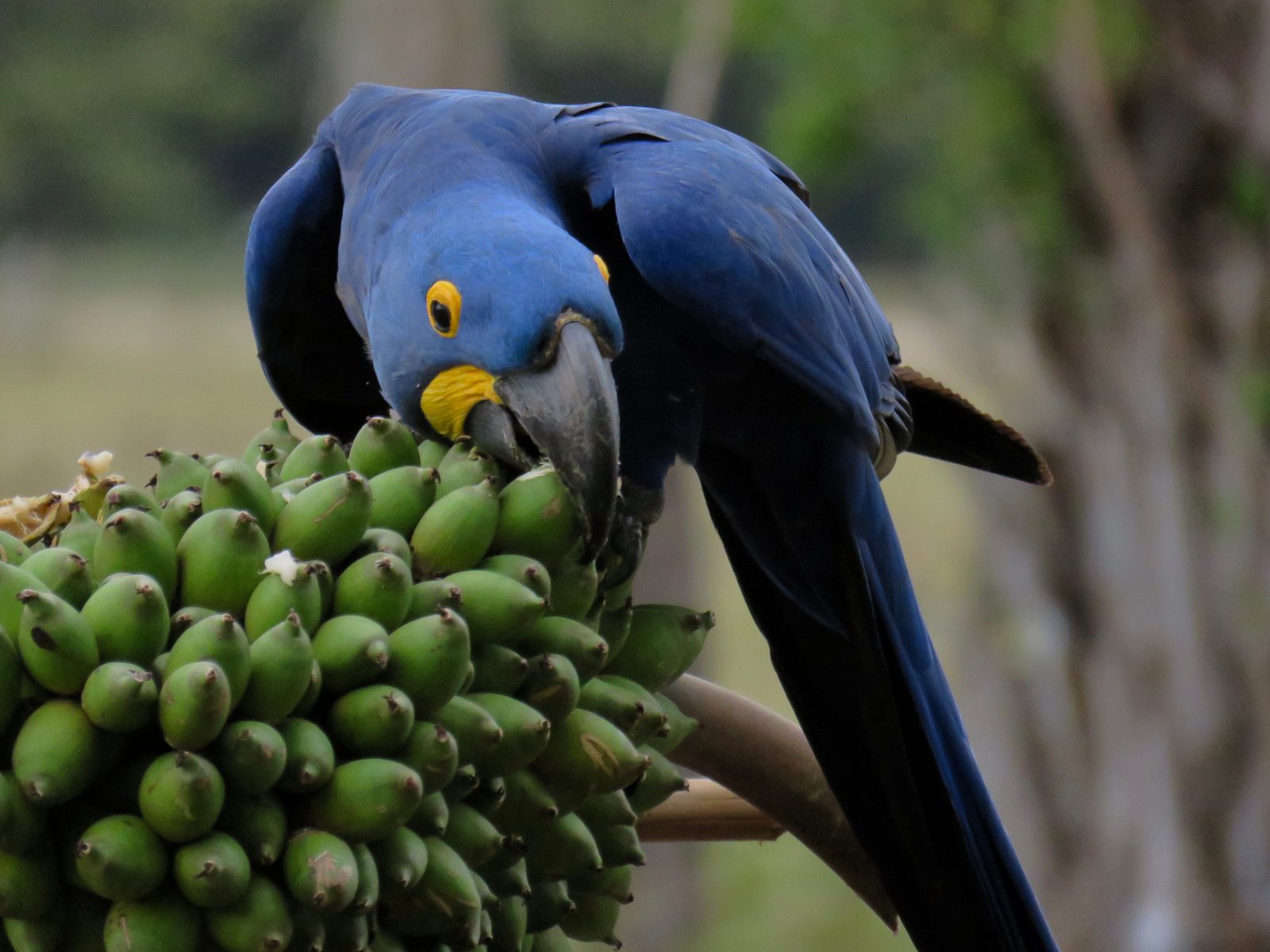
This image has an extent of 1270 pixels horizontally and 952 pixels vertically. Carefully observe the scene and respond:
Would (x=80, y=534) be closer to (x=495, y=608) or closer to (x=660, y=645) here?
(x=495, y=608)

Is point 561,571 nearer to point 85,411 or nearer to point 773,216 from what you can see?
point 773,216

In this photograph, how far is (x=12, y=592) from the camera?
0.83 m

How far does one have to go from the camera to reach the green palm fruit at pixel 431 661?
0.88 m

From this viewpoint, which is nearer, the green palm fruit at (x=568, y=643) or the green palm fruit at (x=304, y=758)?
the green palm fruit at (x=304, y=758)

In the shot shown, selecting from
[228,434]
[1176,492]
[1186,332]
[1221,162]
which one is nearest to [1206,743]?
[1176,492]

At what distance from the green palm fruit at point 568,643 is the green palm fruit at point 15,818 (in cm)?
34

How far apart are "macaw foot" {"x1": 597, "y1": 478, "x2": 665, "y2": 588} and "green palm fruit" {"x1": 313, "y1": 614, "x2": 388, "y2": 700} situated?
0.34 metres

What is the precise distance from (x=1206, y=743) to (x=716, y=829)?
2774 millimetres

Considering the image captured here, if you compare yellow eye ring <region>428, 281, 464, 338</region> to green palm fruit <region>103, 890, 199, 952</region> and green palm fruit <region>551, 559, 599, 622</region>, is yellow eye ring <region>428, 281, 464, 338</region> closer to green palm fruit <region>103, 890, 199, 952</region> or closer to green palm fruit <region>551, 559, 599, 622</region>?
green palm fruit <region>551, 559, 599, 622</region>

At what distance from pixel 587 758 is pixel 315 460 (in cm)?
30

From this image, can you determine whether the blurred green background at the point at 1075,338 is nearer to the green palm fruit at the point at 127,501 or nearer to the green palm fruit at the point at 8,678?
the green palm fruit at the point at 127,501

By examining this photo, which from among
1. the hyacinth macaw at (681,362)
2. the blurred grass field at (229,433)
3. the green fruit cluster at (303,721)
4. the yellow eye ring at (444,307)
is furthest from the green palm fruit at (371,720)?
the blurred grass field at (229,433)

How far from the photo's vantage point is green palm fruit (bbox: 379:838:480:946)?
872 mm

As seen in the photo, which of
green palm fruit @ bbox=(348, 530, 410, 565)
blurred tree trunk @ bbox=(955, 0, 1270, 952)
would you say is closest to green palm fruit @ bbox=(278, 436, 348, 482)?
green palm fruit @ bbox=(348, 530, 410, 565)
